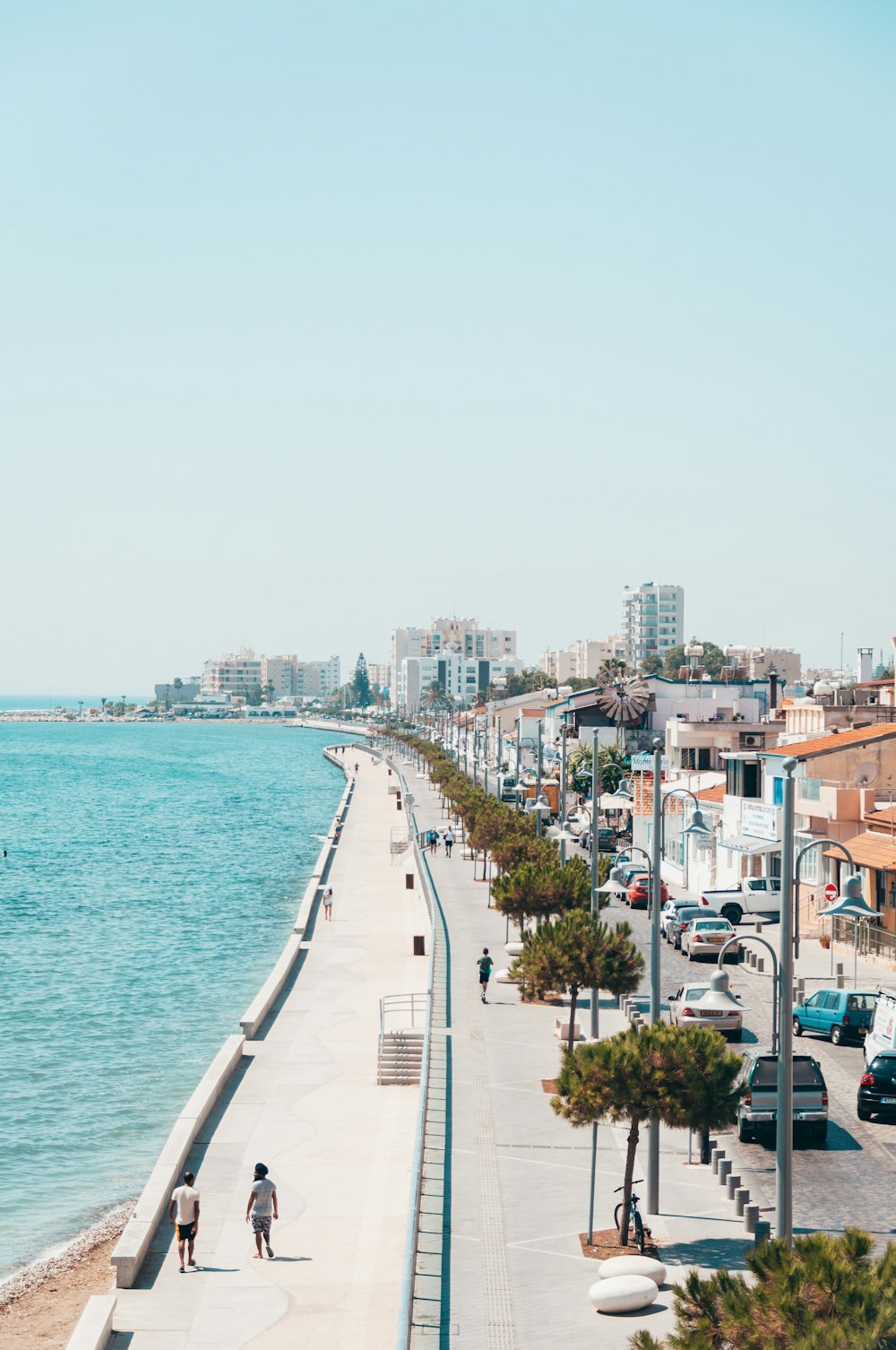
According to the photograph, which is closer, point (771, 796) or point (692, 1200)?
point (692, 1200)

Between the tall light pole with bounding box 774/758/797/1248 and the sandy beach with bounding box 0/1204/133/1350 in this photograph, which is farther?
the sandy beach with bounding box 0/1204/133/1350

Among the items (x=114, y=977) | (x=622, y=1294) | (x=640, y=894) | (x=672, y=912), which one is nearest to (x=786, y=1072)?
(x=622, y=1294)

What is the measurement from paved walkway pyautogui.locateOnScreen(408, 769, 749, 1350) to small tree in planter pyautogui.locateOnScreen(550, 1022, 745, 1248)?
187 cm

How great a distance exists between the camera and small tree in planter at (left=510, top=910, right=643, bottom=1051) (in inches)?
1109

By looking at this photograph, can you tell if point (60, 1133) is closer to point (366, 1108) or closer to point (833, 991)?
point (366, 1108)

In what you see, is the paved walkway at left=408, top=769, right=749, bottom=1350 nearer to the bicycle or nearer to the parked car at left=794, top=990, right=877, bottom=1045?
Result: the bicycle

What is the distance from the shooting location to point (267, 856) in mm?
93562

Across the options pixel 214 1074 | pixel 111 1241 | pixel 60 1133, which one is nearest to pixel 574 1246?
pixel 111 1241

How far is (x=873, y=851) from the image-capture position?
43156 millimetres

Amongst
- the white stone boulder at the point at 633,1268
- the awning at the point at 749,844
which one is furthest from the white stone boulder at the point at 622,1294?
the awning at the point at 749,844

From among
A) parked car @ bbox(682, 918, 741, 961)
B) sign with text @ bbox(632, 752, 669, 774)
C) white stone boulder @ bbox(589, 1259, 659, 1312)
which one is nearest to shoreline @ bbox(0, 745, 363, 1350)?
white stone boulder @ bbox(589, 1259, 659, 1312)

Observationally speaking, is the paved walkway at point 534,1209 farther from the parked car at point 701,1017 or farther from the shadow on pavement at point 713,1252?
the parked car at point 701,1017

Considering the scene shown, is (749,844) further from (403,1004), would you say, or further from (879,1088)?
(879,1088)

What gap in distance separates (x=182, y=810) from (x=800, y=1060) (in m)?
116
